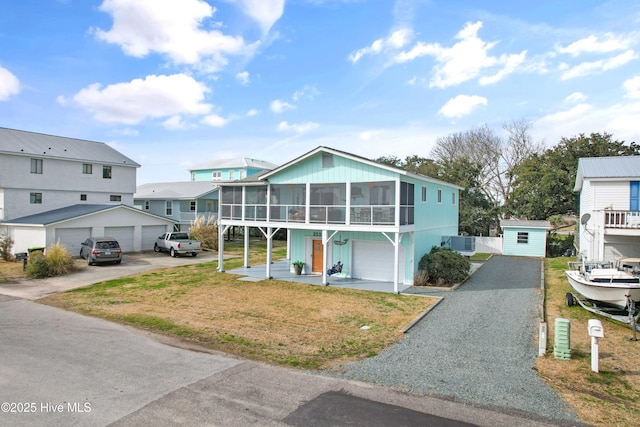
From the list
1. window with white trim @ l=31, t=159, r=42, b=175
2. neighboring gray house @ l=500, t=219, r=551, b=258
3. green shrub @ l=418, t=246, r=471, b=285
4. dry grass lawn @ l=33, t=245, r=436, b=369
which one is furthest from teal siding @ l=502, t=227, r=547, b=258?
window with white trim @ l=31, t=159, r=42, b=175

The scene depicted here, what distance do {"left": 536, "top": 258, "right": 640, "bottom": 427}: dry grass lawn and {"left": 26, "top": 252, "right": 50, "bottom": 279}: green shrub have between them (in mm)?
22108

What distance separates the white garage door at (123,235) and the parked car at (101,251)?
4.00 m

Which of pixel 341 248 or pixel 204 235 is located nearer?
pixel 341 248

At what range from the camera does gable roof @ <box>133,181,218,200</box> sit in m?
38.2

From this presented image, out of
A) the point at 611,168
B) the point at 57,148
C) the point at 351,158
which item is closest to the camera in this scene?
the point at 351,158

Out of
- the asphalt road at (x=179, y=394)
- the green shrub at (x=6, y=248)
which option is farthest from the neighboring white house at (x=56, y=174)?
the asphalt road at (x=179, y=394)

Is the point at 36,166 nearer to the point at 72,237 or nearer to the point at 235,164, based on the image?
the point at 72,237

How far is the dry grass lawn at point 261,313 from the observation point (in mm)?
9719

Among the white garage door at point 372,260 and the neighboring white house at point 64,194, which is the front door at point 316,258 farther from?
the neighboring white house at point 64,194

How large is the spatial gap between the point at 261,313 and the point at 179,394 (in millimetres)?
6020

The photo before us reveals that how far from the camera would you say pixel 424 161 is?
44.2 m

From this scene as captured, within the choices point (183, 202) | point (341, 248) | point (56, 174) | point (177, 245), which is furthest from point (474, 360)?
point (183, 202)

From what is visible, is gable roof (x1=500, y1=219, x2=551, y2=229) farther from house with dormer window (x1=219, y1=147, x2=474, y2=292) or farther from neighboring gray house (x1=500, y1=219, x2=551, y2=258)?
house with dormer window (x1=219, y1=147, x2=474, y2=292)

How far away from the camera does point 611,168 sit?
19672 mm
